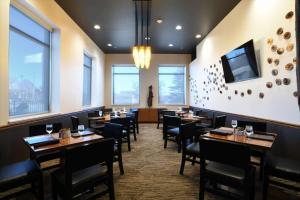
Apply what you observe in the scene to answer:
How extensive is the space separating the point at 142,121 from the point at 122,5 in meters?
5.26

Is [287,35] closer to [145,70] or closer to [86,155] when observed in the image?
[86,155]

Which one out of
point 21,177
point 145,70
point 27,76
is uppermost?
point 145,70

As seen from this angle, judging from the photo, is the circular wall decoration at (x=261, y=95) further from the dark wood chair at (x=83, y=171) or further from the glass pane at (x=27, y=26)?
the glass pane at (x=27, y=26)

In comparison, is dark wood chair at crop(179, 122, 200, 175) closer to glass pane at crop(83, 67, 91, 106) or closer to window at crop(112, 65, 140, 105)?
glass pane at crop(83, 67, 91, 106)

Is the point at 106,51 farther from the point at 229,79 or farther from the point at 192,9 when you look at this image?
the point at 229,79

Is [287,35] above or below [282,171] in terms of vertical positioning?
above

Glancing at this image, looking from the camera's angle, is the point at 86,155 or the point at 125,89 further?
the point at 125,89

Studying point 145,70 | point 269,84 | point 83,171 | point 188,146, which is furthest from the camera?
point 145,70

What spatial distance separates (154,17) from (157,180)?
3.81 meters

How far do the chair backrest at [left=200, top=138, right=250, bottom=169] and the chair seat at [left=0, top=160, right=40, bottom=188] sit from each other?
178 centimetres

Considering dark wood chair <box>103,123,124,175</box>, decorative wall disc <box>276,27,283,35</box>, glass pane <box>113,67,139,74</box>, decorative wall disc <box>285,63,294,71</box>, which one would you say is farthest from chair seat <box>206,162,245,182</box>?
glass pane <box>113,67,139,74</box>

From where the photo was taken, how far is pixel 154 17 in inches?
182

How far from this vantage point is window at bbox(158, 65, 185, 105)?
873 cm

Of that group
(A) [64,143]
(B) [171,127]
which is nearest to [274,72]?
(B) [171,127]
